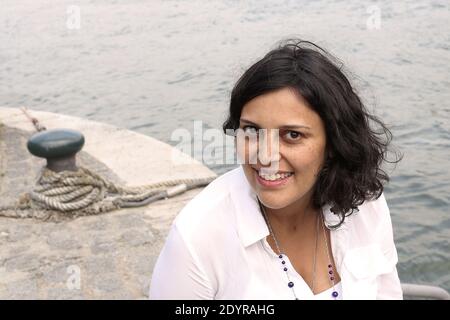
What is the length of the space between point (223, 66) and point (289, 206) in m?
11.7

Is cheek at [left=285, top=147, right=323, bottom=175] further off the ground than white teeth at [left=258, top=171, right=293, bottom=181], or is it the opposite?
cheek at [left=285, top=147, right=323, bottom=175]

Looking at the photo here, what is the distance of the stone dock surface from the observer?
441 cm

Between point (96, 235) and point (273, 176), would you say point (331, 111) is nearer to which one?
point (273, 176)

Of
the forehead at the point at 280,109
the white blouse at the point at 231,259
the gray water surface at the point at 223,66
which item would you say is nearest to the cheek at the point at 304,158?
the forehead at the point at 280,109

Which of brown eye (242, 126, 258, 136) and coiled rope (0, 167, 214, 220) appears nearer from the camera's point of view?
brown eye (242, 126, 258, 136)

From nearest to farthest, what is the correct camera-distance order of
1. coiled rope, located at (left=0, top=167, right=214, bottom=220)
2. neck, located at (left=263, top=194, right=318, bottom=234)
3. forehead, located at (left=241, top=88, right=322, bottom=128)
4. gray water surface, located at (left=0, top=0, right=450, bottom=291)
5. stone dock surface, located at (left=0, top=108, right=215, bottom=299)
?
forehead, located at (left=241, top=88, right=322, bottom=128) < neck, located at (left=263, top=194, right=318, bottom=234) < stone dock surface, located at (left=0, top=108, right=215, bottom=299) < coiled rope, located at (left=0, top=167, right=214, bottom=220) < gray water surface, located at (left=0, top=0, right=450, bottom=291)

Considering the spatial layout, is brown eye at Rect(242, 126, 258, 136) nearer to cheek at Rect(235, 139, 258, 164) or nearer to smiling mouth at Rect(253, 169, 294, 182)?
cheek at Rect(235, 139, 258, 164)

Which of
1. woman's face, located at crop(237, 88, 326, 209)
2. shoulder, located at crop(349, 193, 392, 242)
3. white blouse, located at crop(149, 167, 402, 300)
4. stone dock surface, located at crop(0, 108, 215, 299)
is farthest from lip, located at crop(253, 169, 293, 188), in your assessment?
stone dock surface, located at crop(0, 108, 215, 299)

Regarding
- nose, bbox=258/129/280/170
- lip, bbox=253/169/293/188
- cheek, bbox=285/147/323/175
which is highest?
nose, bbox=258/129/280/170

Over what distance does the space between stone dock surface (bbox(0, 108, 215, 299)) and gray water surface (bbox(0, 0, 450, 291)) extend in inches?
66.0

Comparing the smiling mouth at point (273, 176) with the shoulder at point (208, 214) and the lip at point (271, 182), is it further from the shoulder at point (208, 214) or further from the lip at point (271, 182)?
Answer: the shoulder at point (208, 214)

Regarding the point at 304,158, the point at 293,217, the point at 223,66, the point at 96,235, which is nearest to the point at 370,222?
the point at 293,217

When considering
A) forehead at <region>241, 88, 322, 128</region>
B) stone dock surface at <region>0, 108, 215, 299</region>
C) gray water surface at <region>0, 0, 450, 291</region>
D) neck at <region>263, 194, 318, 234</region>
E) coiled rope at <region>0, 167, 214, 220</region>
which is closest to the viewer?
forehead at <region>241, 88, 322, 128</region>

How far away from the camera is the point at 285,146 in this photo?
220 centimetres
